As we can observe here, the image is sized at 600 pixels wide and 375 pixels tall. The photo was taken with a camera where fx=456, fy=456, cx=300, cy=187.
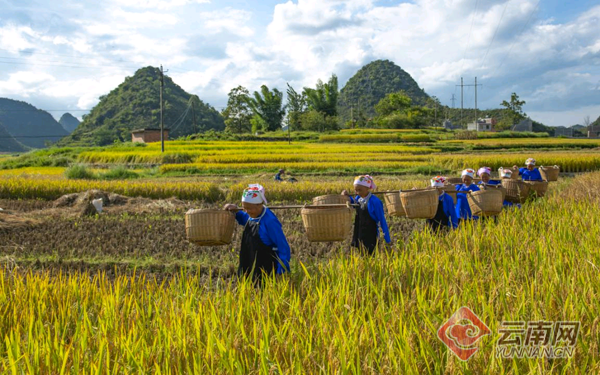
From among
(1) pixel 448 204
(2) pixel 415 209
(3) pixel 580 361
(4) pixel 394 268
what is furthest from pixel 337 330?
(1) pixel 448 204

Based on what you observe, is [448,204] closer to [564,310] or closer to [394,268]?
[394,268]

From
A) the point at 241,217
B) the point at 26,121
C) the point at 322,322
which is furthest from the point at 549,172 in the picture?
the point at 26,121

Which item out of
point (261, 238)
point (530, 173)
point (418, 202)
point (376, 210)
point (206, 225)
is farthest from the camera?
point (530, 173)

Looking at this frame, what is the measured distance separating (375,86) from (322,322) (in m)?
129

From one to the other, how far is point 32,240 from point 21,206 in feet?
20.5

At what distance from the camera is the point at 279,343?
2.35m

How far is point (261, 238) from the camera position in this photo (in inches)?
168

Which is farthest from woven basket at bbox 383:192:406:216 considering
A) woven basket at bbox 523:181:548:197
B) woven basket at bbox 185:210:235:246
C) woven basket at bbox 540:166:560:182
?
woven basket at bbox 540:166:560:182

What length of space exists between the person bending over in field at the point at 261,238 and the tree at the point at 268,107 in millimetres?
68083

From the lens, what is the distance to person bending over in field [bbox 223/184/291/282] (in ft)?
13.7

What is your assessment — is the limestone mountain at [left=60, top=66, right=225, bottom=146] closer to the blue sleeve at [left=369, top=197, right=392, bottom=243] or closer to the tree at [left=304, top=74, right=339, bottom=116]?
the tree at [left=304, top=74, right=339, bottom=116]

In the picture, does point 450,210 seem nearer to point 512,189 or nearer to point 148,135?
point 512,189

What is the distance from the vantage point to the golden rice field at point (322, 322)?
83.5 inches

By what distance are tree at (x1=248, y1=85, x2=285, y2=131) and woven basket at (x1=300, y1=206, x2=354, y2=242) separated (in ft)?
224
